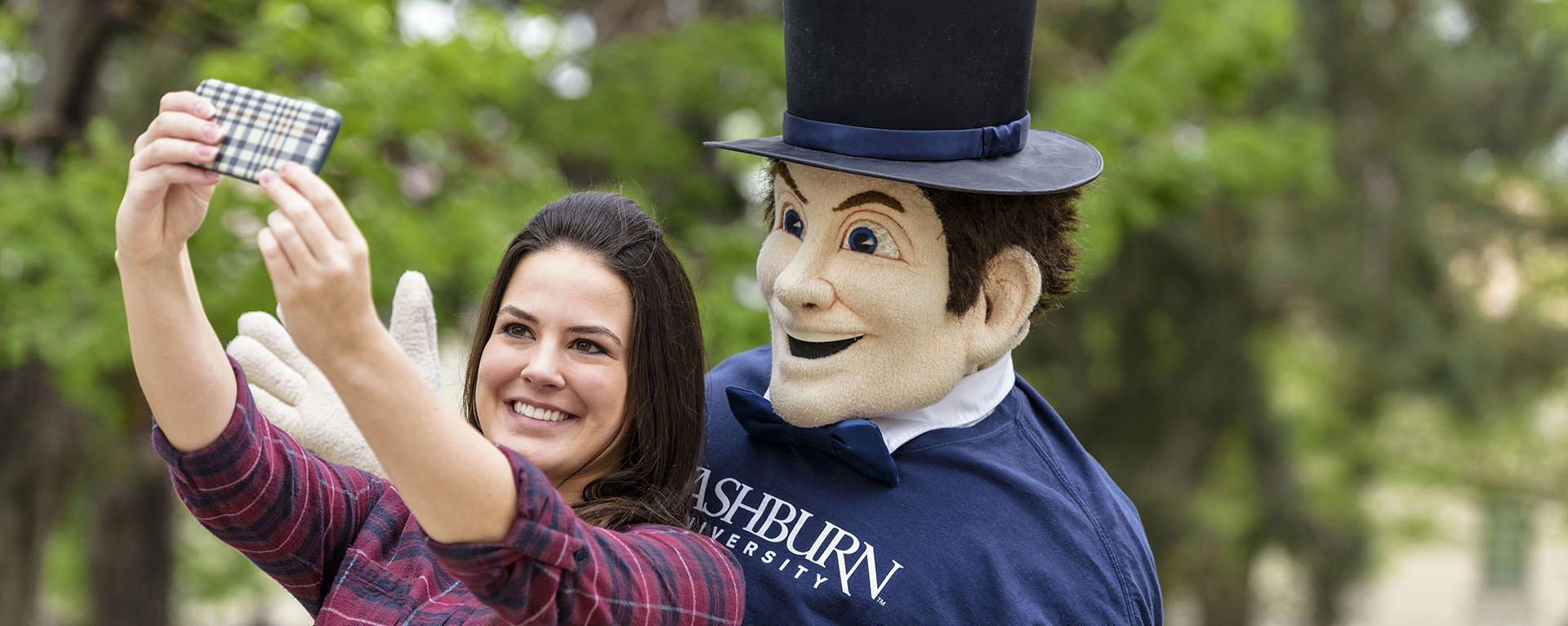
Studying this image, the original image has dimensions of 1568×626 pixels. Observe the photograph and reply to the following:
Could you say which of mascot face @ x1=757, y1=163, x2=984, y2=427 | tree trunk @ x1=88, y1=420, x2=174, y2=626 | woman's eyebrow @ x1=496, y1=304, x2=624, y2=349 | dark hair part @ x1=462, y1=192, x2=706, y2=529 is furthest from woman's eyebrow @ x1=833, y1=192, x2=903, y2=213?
tree trunk @ x1=88, y1=420, x2=174, y2=626

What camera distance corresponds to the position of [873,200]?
1947mm

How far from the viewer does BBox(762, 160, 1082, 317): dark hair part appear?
1.95 meters

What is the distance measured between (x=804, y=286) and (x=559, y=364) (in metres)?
0.37

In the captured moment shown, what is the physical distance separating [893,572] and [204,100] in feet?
3.47

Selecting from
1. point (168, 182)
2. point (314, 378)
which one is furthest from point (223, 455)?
point (314, 378)

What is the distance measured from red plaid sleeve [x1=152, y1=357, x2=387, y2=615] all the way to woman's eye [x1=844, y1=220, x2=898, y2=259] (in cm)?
77

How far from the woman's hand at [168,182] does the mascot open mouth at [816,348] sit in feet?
2.84

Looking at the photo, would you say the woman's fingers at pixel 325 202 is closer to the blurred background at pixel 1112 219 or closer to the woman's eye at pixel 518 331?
the woman's eye at pixel 518 331

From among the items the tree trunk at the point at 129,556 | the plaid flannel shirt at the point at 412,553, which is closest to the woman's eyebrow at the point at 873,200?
the plaid flannel shirt at the point at 412,553

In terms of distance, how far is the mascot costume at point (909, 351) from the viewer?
1894 millimetres

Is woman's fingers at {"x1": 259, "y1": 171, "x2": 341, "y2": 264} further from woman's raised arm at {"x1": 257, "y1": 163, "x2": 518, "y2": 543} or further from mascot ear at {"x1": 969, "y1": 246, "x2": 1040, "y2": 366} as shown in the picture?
mascot ear at {"x1": 969, "y1": 246, "x2": 1040, "y2": 366}

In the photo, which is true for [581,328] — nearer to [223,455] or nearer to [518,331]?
[518,331]

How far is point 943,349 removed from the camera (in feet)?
6.52

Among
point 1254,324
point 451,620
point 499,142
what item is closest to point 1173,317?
point 1254,324
